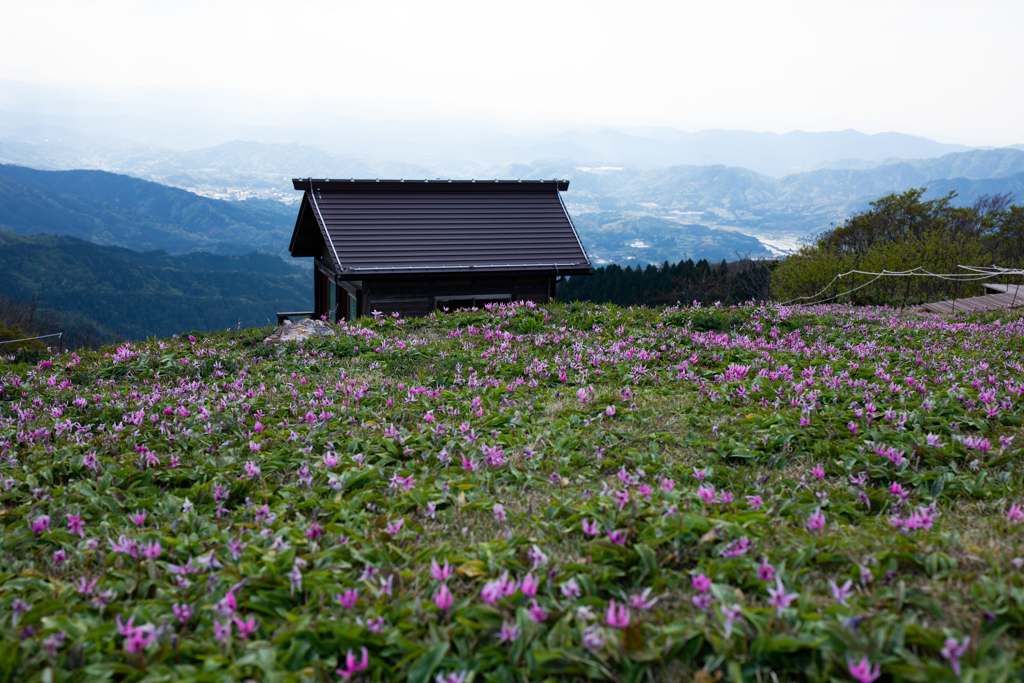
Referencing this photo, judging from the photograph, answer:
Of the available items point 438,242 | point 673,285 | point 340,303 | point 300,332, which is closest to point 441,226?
point 438,242

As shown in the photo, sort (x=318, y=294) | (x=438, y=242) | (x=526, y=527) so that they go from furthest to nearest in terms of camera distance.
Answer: (x=318, y=294)
(x=438, y=242)
(x=526, y=527)

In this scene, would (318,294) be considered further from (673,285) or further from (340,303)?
(673,285)

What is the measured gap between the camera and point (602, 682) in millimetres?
2430

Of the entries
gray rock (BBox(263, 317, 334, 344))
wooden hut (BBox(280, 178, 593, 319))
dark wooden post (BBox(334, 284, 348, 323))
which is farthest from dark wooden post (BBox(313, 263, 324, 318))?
gray rock (BBox(263, 317, 334, 344))

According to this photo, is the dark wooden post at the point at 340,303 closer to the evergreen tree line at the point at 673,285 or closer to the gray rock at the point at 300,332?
the gray rock at the point at 300,332

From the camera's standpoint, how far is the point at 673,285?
2141 inches

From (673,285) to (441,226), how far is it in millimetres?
37979

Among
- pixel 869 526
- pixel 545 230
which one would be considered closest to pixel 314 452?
pixel 869 526

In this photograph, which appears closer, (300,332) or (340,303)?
(300,332)

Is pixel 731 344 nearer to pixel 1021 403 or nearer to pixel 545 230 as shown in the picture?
pixel 1021 403

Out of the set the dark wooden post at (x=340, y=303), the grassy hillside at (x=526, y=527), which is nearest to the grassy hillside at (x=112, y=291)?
the dark wooden post at (x=340, y=303)

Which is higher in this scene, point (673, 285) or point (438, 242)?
point (438, 242)

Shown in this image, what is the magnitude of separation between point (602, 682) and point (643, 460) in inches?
98.9

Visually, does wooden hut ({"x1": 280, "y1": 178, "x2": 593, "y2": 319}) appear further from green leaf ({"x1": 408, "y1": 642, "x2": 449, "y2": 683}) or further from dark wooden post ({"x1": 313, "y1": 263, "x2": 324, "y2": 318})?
green leaf ({"x1": 408, "y1": 642, "x2": 449, "y2": 683})
